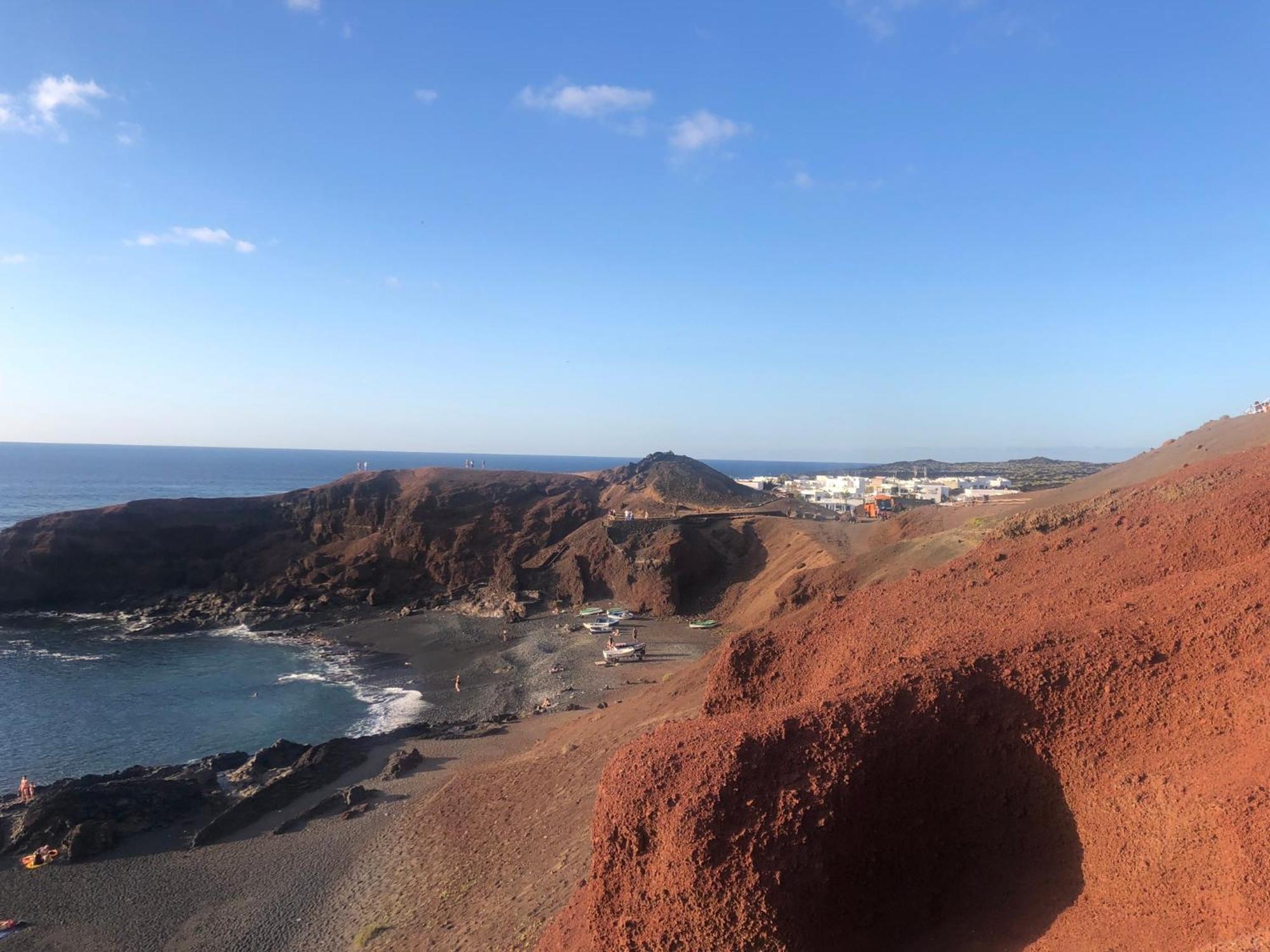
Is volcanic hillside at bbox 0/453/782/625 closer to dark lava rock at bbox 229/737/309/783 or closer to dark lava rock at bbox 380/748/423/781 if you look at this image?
dark lava rock at bbox 229/737/309/783

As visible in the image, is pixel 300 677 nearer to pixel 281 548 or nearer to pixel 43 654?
pixel 43 654

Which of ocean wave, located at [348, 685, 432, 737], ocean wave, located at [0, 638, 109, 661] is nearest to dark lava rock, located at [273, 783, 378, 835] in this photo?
ocean wave, located at [348, 685, 432, 737]

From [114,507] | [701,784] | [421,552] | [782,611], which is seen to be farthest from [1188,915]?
[114,507]

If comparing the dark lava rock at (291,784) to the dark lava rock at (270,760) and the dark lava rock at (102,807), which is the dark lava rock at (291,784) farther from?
the dark lava rock at (102,807)

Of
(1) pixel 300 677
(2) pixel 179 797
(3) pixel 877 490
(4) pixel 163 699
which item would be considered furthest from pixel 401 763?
(3) pixel 877 490

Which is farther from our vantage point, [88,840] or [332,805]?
[332,805]

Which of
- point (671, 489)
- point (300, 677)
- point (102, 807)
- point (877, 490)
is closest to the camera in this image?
point (102, 807)

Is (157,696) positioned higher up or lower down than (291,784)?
lower down

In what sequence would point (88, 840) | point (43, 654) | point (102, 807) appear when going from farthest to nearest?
1. point (43, 654)
2. point (102, 807)
3. point (88, 840)
